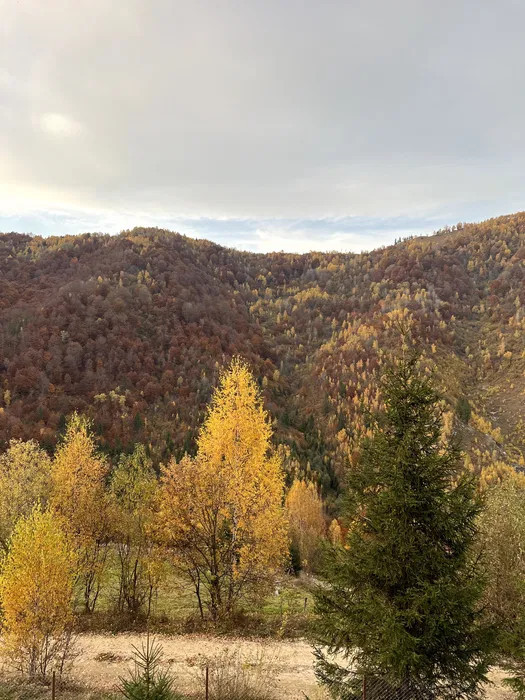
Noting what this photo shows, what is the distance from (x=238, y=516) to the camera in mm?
21141

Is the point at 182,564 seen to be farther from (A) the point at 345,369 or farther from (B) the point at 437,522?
(A) the point at 345,369

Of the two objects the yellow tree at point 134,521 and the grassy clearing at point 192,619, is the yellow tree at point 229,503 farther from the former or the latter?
the yellow tree at point 134,521

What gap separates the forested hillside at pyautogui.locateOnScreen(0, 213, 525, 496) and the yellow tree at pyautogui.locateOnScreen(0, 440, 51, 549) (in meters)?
57.9

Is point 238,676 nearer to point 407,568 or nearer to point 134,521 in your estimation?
point 134,521

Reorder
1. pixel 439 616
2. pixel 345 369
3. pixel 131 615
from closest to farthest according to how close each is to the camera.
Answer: pixel 439 616 → pixel 131 615 → pixel 345 369

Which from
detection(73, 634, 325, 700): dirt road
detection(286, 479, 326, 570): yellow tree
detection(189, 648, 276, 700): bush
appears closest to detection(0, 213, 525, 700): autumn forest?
detection(286, 479, 326, 570): yellow tree

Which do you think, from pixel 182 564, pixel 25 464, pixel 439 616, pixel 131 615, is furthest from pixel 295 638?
pixel 25 464

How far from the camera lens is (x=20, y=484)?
31672 mm

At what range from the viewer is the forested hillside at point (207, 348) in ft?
334

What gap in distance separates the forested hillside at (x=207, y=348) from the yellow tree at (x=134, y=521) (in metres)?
67.4

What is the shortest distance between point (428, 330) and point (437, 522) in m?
159

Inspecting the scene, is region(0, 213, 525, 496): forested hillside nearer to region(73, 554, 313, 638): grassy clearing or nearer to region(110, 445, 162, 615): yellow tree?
region(73, 554, 313, 638): grassy clearing

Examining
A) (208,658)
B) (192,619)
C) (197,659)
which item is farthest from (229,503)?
(192,619)

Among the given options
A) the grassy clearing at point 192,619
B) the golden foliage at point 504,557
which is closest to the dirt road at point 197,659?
the grassy clearing at point 192,619
